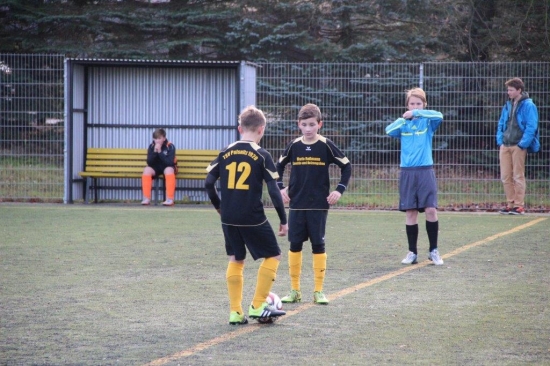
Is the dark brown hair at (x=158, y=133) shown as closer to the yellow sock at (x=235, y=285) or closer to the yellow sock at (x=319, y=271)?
the yellow sock at (x=319, y=271)

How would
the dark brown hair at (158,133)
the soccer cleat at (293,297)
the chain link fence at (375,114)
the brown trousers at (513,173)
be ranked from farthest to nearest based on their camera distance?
the dark brown hair at (158,133), the chain link fence at (375,114), the brown trousers at (513,173), the soccer cleat at (293,297)

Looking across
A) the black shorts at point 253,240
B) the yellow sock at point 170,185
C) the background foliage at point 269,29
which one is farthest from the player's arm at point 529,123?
the black shorts at point 253,240

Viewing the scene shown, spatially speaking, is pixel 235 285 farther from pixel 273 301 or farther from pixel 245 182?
pixel 245 182

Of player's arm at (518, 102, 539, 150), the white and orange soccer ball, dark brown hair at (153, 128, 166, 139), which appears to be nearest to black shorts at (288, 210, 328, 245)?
the white and orange soccer ball

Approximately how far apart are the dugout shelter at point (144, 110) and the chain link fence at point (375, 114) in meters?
0.52

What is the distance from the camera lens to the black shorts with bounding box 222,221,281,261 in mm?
6523

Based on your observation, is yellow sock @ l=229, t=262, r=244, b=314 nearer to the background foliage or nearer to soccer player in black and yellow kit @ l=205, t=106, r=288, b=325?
soccer player in black and yellow kit @ l=205, t=106, r=288, b=325

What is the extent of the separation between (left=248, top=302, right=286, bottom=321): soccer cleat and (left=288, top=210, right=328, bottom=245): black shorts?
118 centimetres

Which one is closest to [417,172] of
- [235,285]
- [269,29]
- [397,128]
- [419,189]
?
[419,189]

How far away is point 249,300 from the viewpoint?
7465 mm

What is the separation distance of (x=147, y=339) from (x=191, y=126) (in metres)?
12.2

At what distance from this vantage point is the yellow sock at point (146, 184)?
1705 centimetres

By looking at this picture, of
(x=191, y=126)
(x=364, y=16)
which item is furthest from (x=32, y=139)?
(x=364, y=16)

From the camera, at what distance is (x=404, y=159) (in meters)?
10.0
